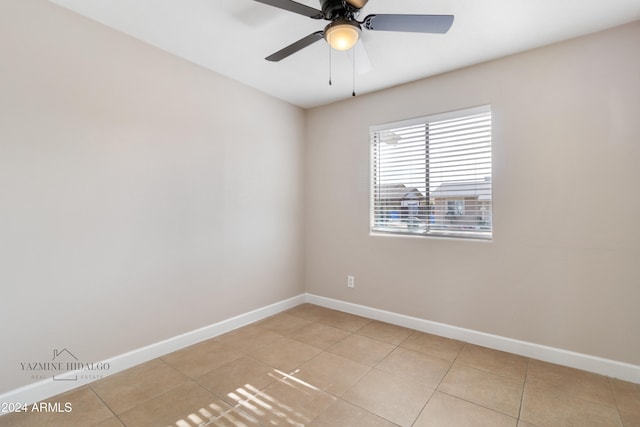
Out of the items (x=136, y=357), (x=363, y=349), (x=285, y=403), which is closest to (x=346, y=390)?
(x=285, y=403)

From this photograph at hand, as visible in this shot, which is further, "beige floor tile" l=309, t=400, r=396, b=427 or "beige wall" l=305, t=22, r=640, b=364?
"beige wall" l=305, t=22, r=640, b=364

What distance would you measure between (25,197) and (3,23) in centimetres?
104

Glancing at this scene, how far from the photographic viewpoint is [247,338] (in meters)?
2.77

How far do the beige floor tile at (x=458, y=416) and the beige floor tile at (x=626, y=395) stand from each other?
75 centimetres

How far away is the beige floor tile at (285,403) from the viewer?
1710mm

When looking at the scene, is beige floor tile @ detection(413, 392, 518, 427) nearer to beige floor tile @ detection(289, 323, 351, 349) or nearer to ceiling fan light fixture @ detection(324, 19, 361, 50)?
beige floor tile @ detection(289, 323, 351, 349)

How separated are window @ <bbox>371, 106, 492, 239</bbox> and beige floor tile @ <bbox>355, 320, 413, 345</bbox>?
100 centimetres

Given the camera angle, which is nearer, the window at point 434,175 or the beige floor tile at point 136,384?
the beige floor tile at point 136,384

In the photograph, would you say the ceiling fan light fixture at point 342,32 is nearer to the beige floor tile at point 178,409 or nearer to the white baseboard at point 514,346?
the beige floor tile at point 178,409

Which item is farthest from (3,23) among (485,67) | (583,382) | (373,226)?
(583,382)

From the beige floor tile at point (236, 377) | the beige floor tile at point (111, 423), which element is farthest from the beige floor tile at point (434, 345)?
the beige floor tile at point (111, 423)

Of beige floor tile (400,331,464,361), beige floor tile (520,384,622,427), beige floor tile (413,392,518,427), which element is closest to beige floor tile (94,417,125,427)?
beige floor tile (413,392,518,427)

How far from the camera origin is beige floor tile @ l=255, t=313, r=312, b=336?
2961 mm

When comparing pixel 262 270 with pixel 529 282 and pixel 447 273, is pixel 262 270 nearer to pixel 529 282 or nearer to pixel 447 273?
pixel 447 273
